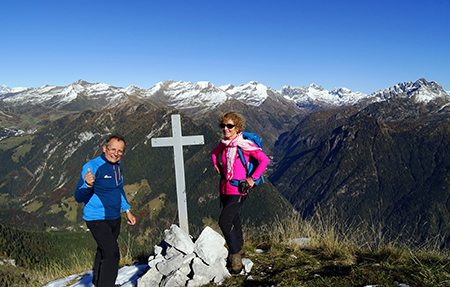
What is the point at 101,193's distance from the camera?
6398mm

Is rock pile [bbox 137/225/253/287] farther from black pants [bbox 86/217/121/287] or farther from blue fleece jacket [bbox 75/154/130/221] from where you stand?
blue fleece jacket [bbox 75/154/130/221]

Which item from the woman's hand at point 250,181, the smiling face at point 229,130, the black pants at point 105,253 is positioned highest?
the smiling face at point 229,130

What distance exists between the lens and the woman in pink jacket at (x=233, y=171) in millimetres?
7015

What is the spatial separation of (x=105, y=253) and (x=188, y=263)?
6.90ft

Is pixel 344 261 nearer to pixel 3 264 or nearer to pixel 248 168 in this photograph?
pixel 248 168

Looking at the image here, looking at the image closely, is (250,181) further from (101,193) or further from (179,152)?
(179,152)

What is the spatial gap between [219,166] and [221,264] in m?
2.53

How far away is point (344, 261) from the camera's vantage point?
24.1 ft

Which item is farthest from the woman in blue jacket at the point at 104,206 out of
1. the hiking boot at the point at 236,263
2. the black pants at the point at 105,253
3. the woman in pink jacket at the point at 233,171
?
the hiking boot at the point at 236,263

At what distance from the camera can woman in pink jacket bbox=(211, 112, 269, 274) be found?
701 centimetres

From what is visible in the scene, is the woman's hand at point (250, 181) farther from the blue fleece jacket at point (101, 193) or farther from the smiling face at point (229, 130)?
the blue fleece jacket at point (101, 193)

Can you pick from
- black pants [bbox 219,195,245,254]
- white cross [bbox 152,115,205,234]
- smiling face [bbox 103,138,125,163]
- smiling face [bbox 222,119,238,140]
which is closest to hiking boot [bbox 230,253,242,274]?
black pants [bbox 219,195,245,254]

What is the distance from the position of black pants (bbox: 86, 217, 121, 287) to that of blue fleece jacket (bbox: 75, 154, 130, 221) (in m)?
0.19

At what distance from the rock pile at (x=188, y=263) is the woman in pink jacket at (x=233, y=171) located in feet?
1.36
